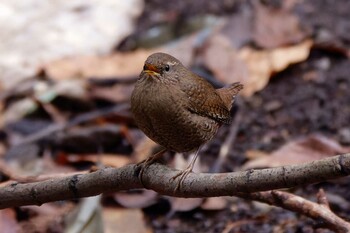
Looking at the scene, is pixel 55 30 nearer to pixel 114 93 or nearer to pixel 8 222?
pixel 114 93

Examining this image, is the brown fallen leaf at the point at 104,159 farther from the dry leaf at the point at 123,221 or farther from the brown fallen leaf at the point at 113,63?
the brown fallen leaf at the point at 113,63

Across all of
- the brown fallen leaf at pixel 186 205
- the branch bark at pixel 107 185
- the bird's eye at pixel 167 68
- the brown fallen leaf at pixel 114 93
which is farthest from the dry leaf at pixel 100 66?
the branch bark at pixel 107 185

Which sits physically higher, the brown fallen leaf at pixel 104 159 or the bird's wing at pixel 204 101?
the bird's wing at pixel 204 101

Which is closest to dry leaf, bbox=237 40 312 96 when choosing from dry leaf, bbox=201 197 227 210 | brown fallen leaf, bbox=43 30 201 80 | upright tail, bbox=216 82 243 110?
brown fallen leaf, bbox=43 30 201 80

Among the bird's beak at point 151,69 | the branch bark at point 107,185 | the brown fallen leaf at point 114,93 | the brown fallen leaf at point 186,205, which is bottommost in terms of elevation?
the brown fallen leaf at point 186,205

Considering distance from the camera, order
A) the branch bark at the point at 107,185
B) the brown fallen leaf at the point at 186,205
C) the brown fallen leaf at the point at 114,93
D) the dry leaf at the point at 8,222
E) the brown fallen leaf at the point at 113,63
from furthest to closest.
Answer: the brown fallen leaf at the point at 113,63 → the brown fallen leaf at the point at 114,93 → the brown fallen leaf at the point at 186,205 → the dry leaf at the point at 8,222 → the branch bark at the point at 107,185

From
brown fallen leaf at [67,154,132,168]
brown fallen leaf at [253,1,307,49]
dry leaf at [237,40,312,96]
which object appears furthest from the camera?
brown fallen leaf at [253,1,307,49]

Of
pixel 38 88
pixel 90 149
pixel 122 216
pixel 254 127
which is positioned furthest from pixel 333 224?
pixel 38 88

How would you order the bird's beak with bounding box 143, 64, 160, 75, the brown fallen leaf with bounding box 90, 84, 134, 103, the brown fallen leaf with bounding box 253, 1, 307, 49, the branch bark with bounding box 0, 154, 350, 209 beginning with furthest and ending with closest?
the brown fallen leaf with bounding box 253, 1, 307, 49
the brown fallen leaf with bounding box 90, 84, 134, 103
the bird's beak with bounding box 143, 64, 160, 75
the branch bark with bounding box 0, 154, 350, 209

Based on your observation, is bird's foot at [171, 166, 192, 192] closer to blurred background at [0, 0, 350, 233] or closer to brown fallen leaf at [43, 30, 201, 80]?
blurred background at [0, 0, 350, 233]
